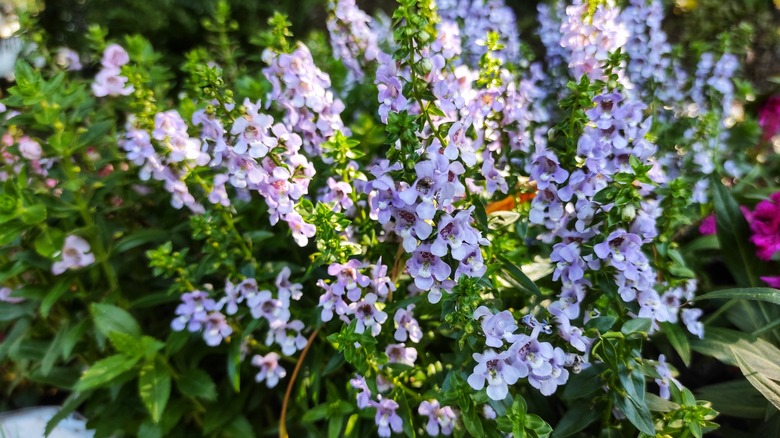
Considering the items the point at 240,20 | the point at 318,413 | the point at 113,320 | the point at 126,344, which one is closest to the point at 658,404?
the point at 318,413

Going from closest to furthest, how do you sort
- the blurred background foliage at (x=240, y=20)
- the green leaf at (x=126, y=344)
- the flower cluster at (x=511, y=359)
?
the flower cluster at (x=511, y=359) → the green leaf at (x=126, y=344) → the blurred background foliage at (x=240, y=20)

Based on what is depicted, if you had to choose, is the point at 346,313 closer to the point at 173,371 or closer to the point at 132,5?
the point at 173,371

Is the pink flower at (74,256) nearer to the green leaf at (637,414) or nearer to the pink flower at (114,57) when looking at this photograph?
the pink flower at (114,57)

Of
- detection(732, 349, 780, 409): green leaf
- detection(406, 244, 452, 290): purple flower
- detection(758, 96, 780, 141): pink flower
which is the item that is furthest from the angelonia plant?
detection(758, 96, 780, 141): pink flower

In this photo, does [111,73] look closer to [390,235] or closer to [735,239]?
[390,235]

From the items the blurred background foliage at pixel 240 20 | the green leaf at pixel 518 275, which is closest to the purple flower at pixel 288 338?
the green leaf at pixel 518 275

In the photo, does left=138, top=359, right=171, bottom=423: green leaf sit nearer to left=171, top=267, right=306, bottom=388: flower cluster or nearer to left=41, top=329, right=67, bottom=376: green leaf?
left=171, top=267, right=306, bottom=388: flower cluster

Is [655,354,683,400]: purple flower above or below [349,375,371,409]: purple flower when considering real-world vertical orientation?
above
